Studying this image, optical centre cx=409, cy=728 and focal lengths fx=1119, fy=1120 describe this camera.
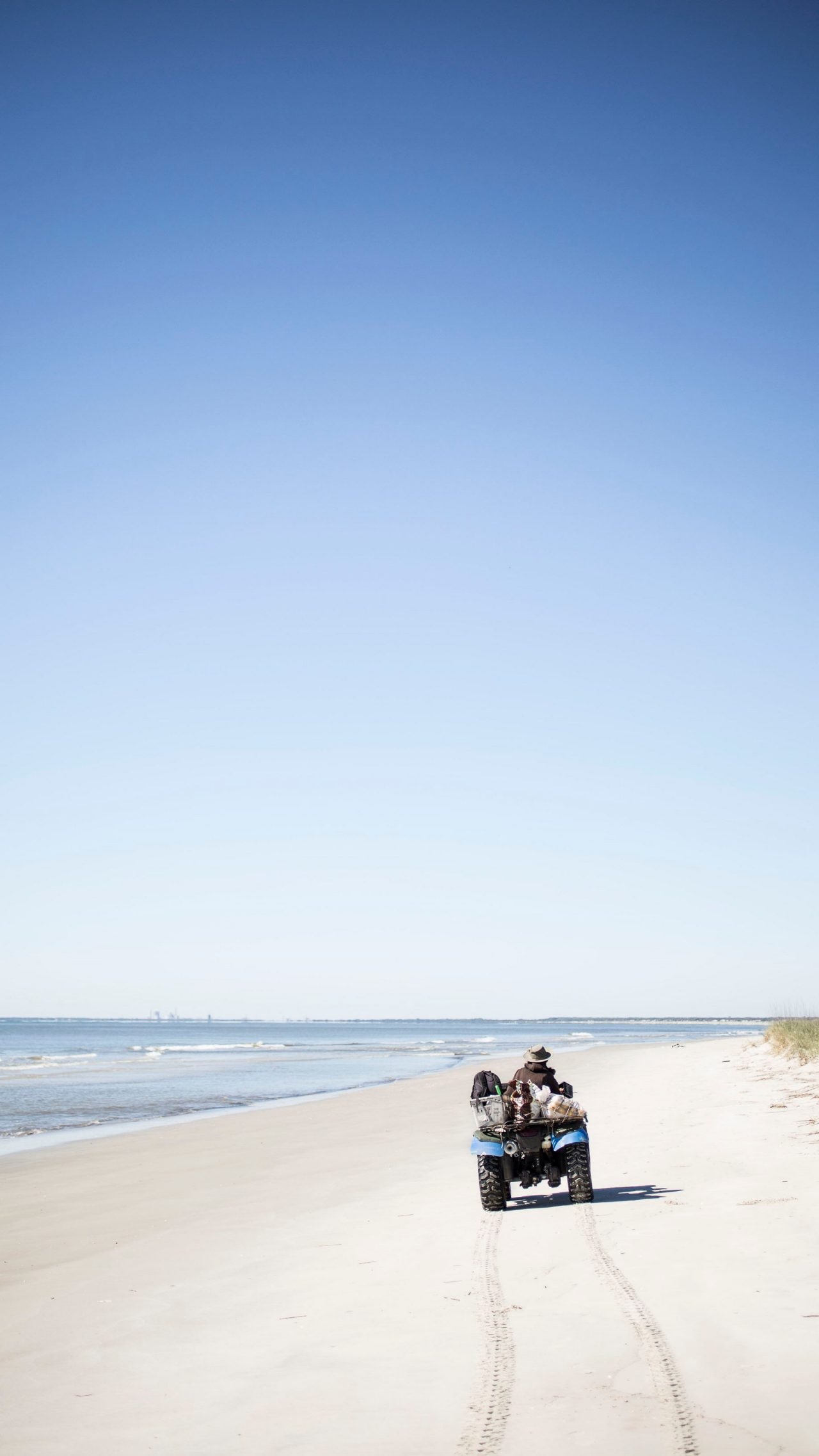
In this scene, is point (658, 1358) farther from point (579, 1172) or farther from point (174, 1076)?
point (174, 1076)

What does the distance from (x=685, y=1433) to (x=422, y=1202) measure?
7.30 metres

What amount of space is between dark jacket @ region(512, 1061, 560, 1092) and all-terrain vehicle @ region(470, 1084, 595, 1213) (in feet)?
1.15

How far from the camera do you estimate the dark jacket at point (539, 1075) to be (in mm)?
10867

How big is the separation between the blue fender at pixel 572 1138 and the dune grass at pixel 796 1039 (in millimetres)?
16227

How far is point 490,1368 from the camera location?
593 centimetres

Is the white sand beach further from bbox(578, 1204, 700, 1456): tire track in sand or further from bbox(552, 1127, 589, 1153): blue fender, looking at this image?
bbox(552, 1127, 589, 1153): blue fender

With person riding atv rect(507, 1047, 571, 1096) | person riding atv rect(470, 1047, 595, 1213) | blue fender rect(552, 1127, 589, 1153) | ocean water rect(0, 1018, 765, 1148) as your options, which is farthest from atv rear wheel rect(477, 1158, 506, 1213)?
ocean water rect(0, 1018, 765, 1148)

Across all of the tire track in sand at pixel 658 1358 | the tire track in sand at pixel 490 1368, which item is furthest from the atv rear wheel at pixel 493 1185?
the tire track in sand at pixel 658 1358

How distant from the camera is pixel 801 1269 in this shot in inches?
296

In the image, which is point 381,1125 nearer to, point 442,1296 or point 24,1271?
point 24,1271

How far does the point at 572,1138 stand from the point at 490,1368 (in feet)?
15.5

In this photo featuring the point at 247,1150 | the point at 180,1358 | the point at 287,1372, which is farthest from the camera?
the point at 247,1150

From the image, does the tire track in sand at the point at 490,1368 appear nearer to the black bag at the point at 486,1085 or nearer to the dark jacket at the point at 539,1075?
the black bag at the point at 486,1085

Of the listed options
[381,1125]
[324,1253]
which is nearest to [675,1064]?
[381,1125]
